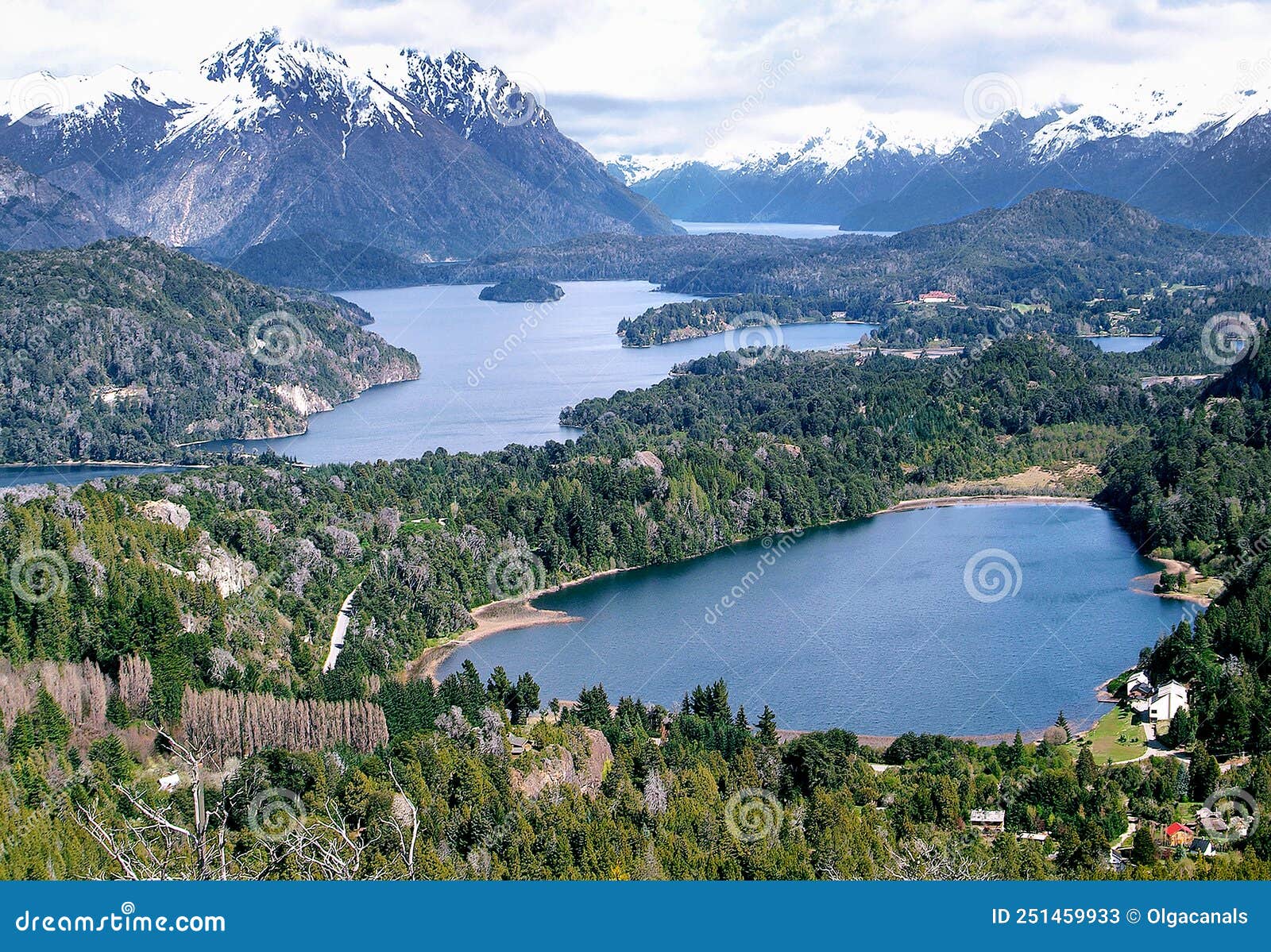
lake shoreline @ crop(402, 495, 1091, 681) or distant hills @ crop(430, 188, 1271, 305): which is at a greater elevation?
distant hills @ crop(430, 188, 1271, 305)

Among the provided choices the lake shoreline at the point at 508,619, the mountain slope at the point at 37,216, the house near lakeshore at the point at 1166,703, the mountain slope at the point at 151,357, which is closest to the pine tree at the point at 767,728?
the house near lakeshore at the point at 1166,703

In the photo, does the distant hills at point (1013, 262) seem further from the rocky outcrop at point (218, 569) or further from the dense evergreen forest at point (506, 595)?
the rocky outcrop at point (218, 569)

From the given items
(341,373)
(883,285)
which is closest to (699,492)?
(341,373)

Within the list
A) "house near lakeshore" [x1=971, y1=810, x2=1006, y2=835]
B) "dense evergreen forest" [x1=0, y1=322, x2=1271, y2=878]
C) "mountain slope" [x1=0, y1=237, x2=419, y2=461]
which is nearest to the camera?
"dense evergreen forest" [x1=0, y1=322, x2=1271, y2=878]

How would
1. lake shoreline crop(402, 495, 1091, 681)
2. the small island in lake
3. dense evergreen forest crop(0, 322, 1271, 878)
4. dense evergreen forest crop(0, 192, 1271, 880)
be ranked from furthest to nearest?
1. the small island in lake
2. lake shoreline crop(402, 495, 1091, 681)
3. dense evergreen forest crop(0, 192, 1271, 880)
4. dense evergreen forest crop(0, 322, 1271, 878)

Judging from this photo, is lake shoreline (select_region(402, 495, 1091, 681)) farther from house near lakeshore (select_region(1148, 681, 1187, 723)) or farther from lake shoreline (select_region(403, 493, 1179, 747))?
house near lakeshore (select_region(1148, 681, 1187, 723))

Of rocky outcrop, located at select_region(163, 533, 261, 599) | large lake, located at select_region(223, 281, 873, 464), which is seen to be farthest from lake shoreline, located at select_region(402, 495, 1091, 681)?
large lake, located at select_region(223, 281, 873, 464)
